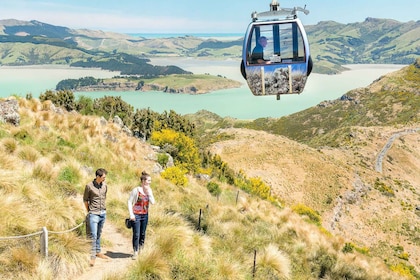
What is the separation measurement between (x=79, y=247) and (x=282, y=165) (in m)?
65.1

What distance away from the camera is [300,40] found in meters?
14.1

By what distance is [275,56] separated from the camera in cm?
1483

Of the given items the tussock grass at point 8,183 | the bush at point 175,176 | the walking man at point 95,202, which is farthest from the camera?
the bush at point 175,176

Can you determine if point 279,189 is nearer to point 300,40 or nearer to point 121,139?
point 121,139

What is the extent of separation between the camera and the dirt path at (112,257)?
26.0 feet

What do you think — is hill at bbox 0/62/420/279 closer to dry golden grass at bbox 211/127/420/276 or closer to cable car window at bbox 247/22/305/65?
dry golden grass at bbox 211/127/420/276

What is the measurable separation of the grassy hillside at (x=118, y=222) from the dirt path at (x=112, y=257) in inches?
9.8

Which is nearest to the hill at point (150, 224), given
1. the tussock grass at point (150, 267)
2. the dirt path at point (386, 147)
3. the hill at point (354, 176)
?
the tussock grass at point (150, 267)

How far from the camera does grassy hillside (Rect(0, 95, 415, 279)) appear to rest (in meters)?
8.08

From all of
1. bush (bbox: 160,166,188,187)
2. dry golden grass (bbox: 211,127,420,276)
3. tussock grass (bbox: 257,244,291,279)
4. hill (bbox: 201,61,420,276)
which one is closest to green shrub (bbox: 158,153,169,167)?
bush (bbox: 160,166,188,187)

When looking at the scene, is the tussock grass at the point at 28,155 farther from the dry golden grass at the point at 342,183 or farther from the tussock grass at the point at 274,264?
the dry golden grass at the point at 342,183

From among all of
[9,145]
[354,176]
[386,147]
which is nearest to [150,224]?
[9,145]

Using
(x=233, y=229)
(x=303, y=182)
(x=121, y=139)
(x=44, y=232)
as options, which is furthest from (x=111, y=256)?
(x=303, y=182)

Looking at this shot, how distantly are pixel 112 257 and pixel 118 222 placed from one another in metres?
2.57
